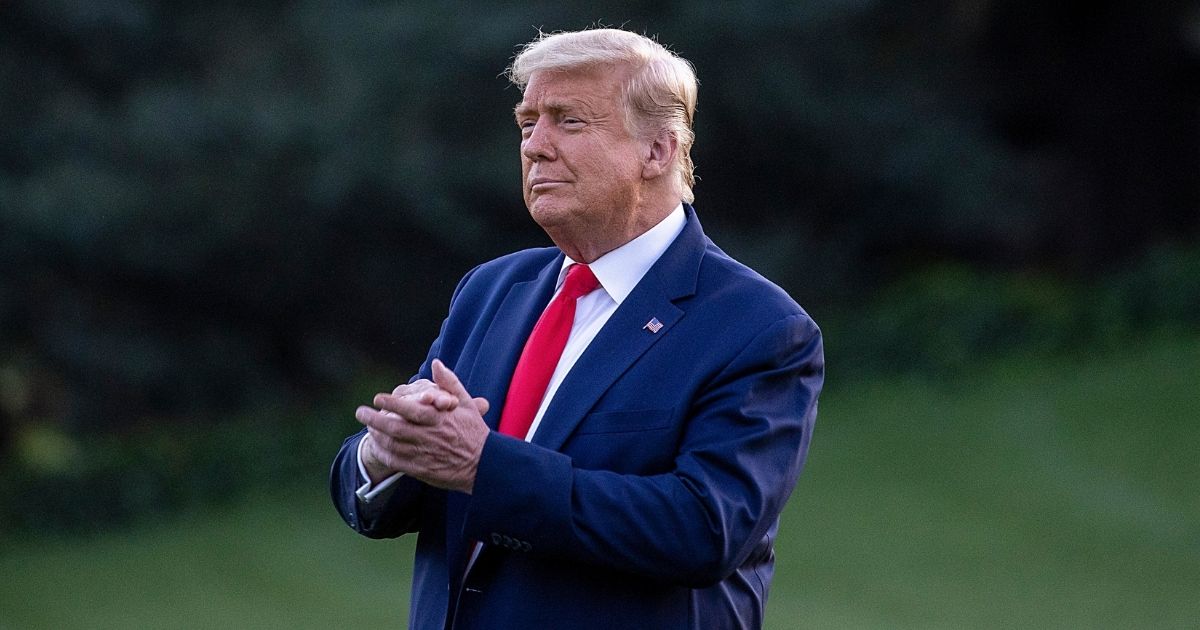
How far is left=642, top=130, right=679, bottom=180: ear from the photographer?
8.41ft

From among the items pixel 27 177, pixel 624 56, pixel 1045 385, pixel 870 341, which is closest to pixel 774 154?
pixel 870 341

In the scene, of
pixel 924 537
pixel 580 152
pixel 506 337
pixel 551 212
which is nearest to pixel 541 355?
pixel 506 337

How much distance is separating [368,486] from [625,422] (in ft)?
1.48

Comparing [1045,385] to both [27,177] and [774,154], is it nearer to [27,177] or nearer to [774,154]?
[774,154]

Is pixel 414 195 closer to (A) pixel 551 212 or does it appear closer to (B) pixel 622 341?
(A) pixel 551 212

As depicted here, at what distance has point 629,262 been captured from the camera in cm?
256

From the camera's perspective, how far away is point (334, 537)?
29.9 feet

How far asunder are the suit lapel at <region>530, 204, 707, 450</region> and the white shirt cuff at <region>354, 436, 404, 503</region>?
24 centimetres

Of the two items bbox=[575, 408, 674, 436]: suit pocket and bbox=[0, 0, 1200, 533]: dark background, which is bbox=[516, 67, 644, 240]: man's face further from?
bbox=[0, 0, 1200, 533]: dark background

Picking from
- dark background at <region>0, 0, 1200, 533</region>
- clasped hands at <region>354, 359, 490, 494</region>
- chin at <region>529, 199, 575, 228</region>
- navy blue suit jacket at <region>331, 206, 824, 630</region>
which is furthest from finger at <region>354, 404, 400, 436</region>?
dark background at <region>0, 0, 1200, 533</region>

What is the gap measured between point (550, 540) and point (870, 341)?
8.73 m

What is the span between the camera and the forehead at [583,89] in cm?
251

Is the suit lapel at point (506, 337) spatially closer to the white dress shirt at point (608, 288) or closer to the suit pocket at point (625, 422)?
the white dress shirt at point (608, 288)

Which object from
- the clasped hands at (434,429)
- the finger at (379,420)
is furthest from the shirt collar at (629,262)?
the finger at (379,420)
